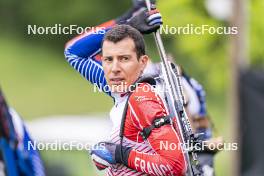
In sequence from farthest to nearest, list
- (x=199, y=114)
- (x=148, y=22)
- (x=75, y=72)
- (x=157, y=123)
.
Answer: (x=75, y=72) < (x=199, y=114) < (x=148, y=22) < (x=157, y=123)

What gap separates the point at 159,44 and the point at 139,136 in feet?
1.49

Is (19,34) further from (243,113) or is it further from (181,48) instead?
(243,113)

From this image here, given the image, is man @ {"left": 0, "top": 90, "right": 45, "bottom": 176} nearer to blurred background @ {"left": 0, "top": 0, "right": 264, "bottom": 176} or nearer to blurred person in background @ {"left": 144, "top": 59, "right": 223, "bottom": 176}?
blurred person in background @ {"left": 144, "top": 59, "right": 223, "bottom": 176}

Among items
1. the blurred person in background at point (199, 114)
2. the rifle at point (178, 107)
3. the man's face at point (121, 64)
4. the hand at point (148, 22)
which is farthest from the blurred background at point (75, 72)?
the man's face at point (121, 64)

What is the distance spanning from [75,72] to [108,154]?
581 inches

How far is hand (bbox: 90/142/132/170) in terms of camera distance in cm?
463

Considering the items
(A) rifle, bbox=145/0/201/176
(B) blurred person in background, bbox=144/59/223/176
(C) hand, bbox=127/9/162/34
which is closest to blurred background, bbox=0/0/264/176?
(B) blurred person in background, bbox=144/59/223/176

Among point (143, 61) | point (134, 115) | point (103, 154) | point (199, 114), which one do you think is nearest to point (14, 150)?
point (103, 154)

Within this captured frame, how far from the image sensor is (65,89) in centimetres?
1980

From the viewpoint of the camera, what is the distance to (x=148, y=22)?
4762 millimetres

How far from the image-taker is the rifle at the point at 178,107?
4.68 meters

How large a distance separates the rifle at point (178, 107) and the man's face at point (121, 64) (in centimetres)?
17

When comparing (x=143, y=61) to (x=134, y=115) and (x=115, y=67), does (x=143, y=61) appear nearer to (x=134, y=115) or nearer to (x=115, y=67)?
(x=115, y=67)

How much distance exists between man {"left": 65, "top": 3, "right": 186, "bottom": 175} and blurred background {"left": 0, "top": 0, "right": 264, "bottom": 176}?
360 cm
